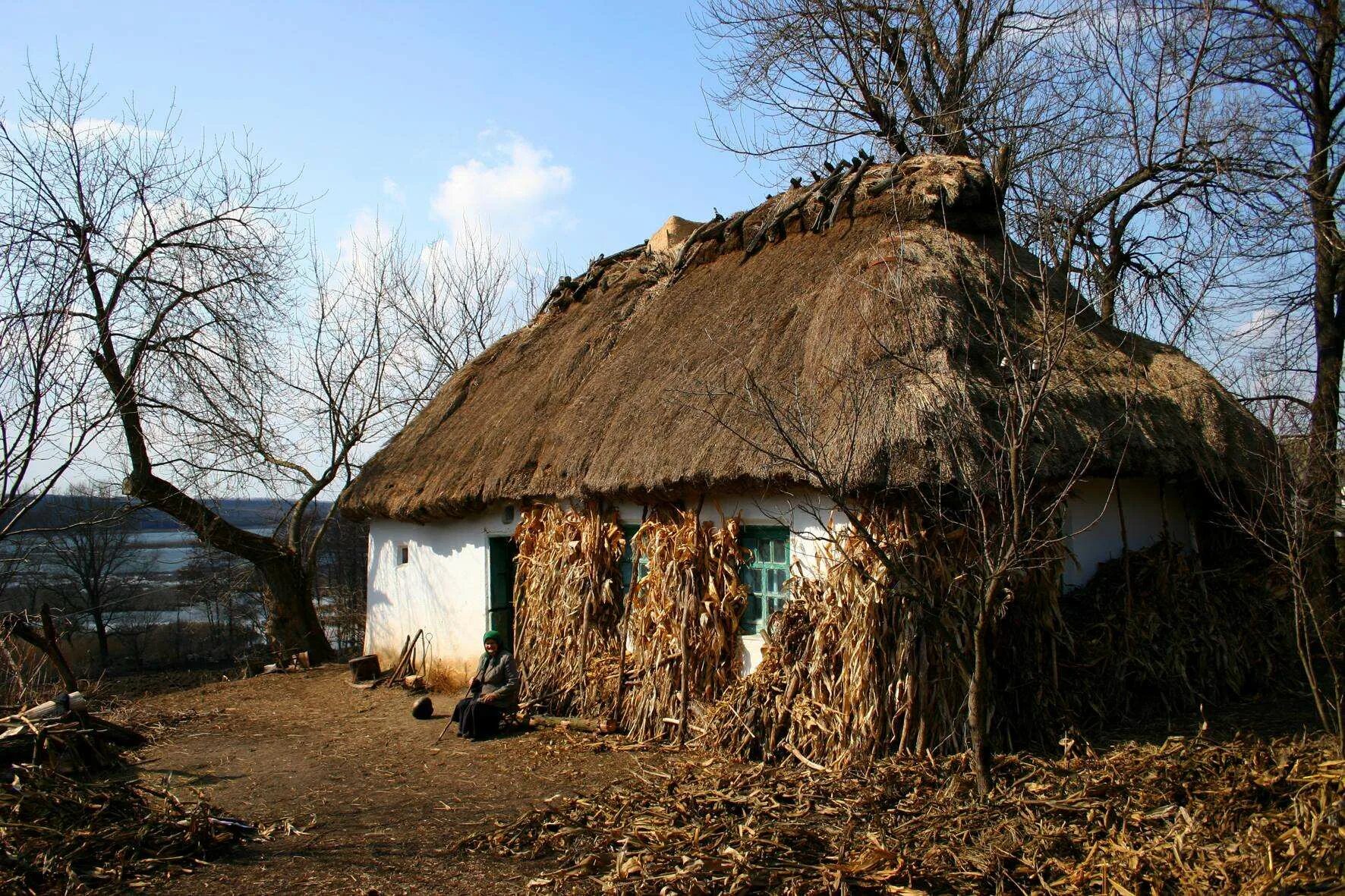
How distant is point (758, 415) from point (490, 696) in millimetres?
3777

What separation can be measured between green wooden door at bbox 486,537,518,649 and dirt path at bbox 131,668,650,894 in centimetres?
100

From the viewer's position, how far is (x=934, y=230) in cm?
802

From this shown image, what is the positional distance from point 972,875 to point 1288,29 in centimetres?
982

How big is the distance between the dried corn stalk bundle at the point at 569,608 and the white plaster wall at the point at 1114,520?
3.94 meters

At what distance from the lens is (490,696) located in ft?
27.2

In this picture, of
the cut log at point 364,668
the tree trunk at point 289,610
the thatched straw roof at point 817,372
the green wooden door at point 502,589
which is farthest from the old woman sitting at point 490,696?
the tree trunk at point 289,610

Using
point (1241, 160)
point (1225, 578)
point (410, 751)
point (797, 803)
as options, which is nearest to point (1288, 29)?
point (1241, 160)

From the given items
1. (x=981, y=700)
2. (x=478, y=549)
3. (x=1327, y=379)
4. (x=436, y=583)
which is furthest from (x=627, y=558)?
(x=1327, y=379)

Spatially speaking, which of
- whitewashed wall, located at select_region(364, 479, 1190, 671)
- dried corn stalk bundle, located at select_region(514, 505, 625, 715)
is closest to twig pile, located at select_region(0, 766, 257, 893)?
dried corn stalk bundle, located at select_region(514, 505, 625, 715)

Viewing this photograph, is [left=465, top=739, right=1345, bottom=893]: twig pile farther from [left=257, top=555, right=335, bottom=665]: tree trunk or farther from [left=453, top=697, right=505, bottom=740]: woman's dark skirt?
[left=257, top=555, right=335, bottom=665]: tree trunk

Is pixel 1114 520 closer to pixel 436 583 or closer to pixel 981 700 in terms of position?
pixel 981 700

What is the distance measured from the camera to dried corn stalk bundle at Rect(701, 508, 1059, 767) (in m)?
6.19

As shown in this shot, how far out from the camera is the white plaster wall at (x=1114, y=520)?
7.52 meters

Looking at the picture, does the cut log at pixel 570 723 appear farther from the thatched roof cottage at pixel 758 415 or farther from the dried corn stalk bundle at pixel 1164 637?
the dried corn stalk bundle at pixel 1164 637
